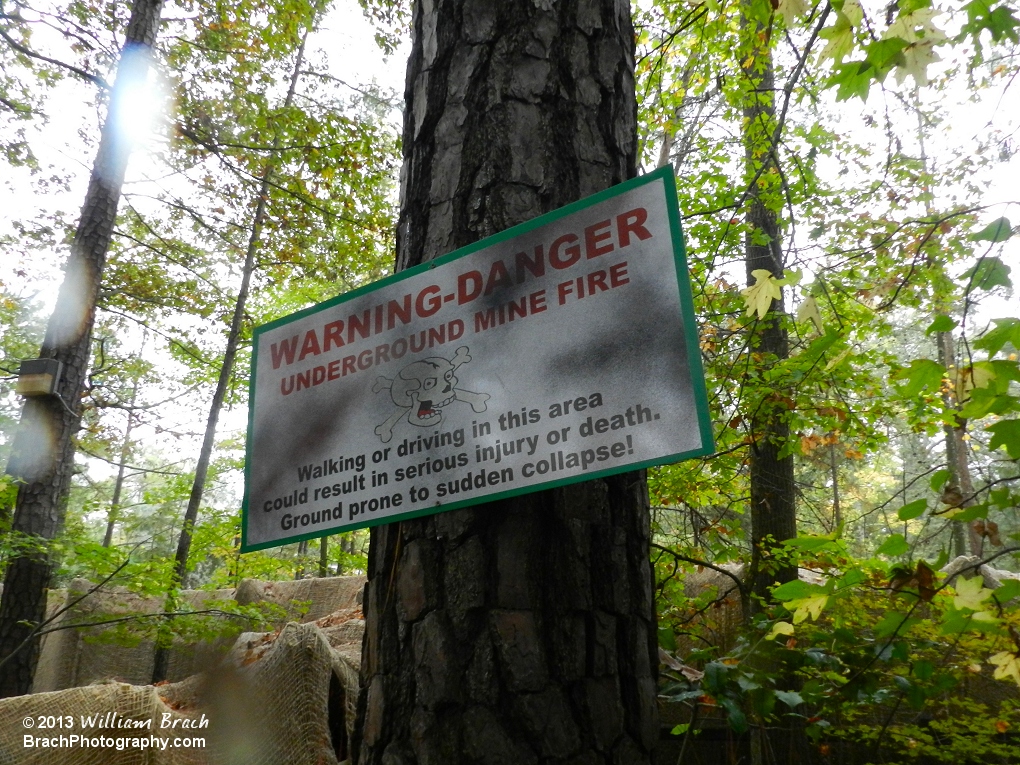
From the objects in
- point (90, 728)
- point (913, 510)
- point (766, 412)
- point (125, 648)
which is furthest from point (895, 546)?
point (125, 648)

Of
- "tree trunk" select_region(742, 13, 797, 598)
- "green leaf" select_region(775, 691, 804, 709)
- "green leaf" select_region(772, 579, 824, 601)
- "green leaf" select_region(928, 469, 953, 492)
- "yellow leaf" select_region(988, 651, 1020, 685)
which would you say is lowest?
"green leaf" select_region(775, 691, 804, 709)

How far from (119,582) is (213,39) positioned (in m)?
6.28

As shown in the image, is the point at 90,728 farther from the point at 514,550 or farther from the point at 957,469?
the point at 957,469

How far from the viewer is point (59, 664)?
9.11 meters

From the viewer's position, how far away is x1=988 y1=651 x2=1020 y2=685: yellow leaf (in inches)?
69.3

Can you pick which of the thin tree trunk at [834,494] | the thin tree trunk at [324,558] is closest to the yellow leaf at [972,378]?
the thin tree trunk at [834,494]

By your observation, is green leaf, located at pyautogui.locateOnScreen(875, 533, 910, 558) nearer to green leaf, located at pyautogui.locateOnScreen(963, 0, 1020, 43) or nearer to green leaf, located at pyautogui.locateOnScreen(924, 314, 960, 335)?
green leaf, located at pyautogui.locateOnScreen(924, 314, 960, 335)

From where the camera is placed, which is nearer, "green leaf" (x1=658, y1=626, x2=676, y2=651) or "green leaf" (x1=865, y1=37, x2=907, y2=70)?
"green leaf" (x1=865, y1=37, x2=907, y2=70)

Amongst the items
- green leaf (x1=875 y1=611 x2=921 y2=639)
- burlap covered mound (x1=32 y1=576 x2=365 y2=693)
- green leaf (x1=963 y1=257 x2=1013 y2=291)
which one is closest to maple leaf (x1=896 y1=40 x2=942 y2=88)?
green leaf (x1=963 y1=257 x2=1013 y2=291)

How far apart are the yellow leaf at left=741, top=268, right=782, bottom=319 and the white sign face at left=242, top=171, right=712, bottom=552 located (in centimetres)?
81

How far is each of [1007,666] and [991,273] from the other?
99 cm

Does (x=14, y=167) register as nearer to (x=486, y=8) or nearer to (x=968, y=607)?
(x=486, y=8)

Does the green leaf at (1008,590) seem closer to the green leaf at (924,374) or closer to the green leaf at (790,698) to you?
the green leaf at (924,374)

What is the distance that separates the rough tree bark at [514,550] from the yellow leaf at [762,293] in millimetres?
553
